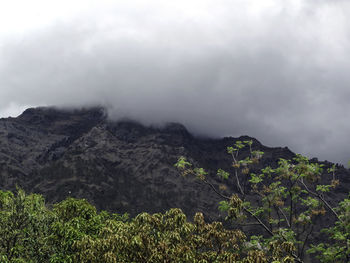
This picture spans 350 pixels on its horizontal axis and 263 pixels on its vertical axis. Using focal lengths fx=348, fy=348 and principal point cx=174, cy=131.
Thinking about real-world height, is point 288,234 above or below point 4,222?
above

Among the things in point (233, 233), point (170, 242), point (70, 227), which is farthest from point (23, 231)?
point (233, 233)

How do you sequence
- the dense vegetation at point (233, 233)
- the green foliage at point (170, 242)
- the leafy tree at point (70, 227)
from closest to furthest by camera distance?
the green foliage at point (170, 242) → the dense vegetation at point (233, 233) → the leafy tree at point (70, 227)

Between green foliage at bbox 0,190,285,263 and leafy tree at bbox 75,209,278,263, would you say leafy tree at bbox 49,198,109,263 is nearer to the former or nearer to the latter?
green foliage at bbox 0,190,285,263

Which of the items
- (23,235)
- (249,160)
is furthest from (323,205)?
(23,235)

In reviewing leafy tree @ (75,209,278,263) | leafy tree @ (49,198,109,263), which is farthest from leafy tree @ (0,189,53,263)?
leafy tree @ (75,209,278,263)

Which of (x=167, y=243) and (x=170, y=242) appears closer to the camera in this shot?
(x=167, y=243)

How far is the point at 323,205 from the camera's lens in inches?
867

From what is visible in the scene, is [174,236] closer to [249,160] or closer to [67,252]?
[249,160]

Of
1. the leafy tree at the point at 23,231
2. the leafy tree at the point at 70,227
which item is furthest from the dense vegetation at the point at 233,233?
the leafy tree at the point at 23,231

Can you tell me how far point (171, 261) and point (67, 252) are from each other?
16.7 meters

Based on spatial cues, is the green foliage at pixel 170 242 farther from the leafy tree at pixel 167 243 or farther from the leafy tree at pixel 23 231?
the leafy tree at pixel 23 231

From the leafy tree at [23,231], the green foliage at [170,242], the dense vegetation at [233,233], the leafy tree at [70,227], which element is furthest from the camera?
the leafy tree at [23,231]

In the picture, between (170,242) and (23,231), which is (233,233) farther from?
(23,231)

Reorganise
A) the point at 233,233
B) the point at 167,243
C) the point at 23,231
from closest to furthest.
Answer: the point at 167,243 → the point at 233,233 → the point at 23,231
